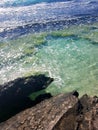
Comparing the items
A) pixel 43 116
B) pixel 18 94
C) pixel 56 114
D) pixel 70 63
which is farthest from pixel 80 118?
pixel 70 63

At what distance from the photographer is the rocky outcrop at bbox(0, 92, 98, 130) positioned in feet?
37.5

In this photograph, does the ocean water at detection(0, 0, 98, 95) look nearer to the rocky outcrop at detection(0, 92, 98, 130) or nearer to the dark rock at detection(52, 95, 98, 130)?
the rocky outcrop at detection(0, 92, 98, 130)

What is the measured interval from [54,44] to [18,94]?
525 inches

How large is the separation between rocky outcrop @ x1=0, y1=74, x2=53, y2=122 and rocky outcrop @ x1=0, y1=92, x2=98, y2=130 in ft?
6.62

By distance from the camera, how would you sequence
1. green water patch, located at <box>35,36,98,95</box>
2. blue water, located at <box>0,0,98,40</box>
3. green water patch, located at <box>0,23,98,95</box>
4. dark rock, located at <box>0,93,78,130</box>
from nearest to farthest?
dark rock, located at <box>0,93,78,130</box>
green water patch, located at <box>35,36,98,95</box>
green water patch, located at <box>0,23,98,95</box>
blue water, located at <box>0,0,98,40</box>

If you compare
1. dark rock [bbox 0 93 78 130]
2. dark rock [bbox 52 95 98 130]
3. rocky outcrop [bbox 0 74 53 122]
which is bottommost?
rocky outcrop [bbox 0 74 53 122]

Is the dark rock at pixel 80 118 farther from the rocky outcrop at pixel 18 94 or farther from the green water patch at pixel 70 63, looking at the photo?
the green water patch at pixel 70 63

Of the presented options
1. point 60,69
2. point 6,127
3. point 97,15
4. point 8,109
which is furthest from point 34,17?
point 6,127

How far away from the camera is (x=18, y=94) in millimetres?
16891

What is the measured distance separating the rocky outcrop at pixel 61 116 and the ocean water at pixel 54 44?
550 cm

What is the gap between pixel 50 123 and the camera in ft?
38.4

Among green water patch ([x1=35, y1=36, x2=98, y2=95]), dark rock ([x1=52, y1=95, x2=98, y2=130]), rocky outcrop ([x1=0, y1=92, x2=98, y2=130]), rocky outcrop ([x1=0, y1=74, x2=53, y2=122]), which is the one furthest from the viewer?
green water patch ([x1=35, y1=36, x2=98, y2=95])

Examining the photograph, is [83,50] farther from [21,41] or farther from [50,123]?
[50,123]

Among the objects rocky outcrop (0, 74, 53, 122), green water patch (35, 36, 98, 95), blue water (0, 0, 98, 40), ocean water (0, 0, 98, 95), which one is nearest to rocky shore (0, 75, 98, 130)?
rocky outcrop (0, 74, 53, 122)
